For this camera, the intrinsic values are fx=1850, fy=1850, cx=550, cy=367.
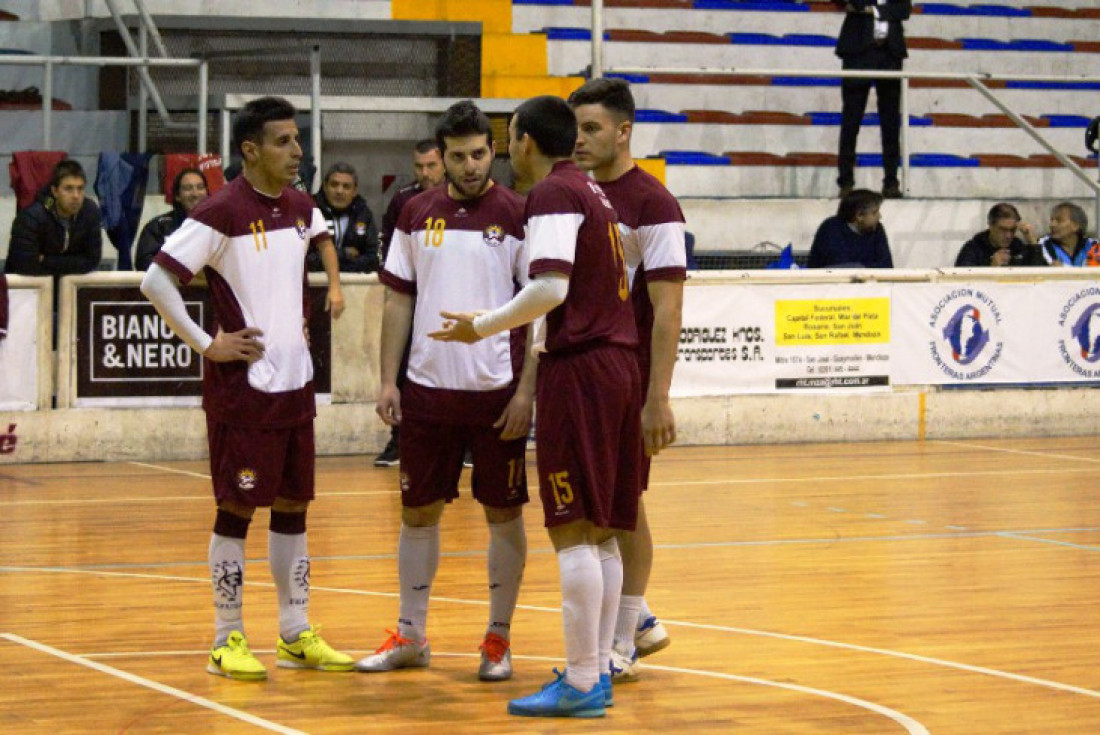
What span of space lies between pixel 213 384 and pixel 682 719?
2.09 metres

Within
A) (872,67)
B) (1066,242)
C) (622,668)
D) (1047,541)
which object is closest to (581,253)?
(622,668)

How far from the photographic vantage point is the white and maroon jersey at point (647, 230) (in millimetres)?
6289

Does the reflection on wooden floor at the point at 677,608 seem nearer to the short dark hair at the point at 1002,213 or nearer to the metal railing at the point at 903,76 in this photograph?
the short dark hair at the point at 1002,213

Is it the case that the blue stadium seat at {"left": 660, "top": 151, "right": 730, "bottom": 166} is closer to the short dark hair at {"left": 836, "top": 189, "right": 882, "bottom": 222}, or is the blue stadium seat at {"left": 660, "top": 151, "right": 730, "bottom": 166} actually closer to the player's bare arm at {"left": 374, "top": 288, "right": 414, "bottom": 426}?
the short dark hair at {"left": 836, "top": 189, "right": 882, "bottom": 222}

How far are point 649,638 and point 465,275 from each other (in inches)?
58.3

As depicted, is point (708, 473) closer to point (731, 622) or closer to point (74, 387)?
point (74, 387)

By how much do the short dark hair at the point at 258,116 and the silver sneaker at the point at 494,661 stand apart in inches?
77.4

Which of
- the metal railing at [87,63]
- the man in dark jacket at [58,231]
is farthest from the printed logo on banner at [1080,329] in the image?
the man in dark jacket at [58,231]

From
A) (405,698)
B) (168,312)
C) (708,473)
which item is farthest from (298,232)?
(708,473)

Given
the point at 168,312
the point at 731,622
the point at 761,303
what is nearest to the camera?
the point at 168,312

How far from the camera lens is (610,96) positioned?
247 inches

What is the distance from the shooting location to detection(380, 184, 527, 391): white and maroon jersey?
6617 millimetres

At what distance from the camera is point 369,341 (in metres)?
13.6

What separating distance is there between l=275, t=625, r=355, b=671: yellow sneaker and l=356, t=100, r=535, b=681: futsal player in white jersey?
0.08 meters
